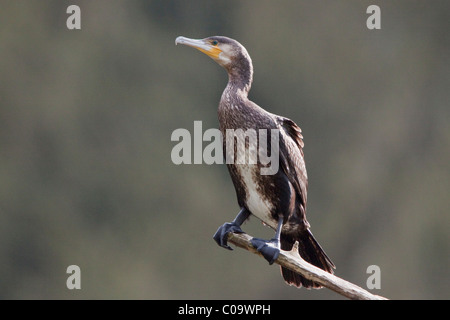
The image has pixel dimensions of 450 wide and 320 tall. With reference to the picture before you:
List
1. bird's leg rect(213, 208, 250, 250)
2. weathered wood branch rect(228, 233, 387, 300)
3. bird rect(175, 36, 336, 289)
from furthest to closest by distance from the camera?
bird's leg rect(213, 208, 250, 250)
bird rect(175, 36, 336, 289)
weathered wood branch rect(228, 233, 387, 300)

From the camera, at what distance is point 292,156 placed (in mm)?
3092

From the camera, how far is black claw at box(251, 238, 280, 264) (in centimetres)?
296

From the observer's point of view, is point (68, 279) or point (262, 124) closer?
point (262, 124)

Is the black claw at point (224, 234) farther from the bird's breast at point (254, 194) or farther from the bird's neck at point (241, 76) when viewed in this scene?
the bird's neck at point (241, 76)

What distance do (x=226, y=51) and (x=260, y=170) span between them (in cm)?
55

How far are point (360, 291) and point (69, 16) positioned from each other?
20.0 ft

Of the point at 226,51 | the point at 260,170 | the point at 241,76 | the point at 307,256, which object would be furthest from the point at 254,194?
the point at 226,51

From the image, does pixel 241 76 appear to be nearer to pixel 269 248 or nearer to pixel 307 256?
pixel 269 248

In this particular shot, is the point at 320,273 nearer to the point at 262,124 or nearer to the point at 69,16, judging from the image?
the point at 262,124

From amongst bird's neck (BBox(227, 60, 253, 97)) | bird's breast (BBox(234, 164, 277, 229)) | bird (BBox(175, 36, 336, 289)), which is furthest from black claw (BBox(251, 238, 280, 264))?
bird's neck (BBox(227, 60, 253, 97))

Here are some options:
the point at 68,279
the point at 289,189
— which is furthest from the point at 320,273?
the point at 68,279

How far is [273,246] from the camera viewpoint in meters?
2.97

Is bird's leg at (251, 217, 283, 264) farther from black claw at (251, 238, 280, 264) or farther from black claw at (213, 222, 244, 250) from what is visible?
black claw at (213, 222, 244, 250)

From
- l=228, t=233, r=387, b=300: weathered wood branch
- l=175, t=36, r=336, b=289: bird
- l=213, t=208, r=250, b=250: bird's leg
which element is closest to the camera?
l=228, t=233, r=387, b=300: weathered wood branch
